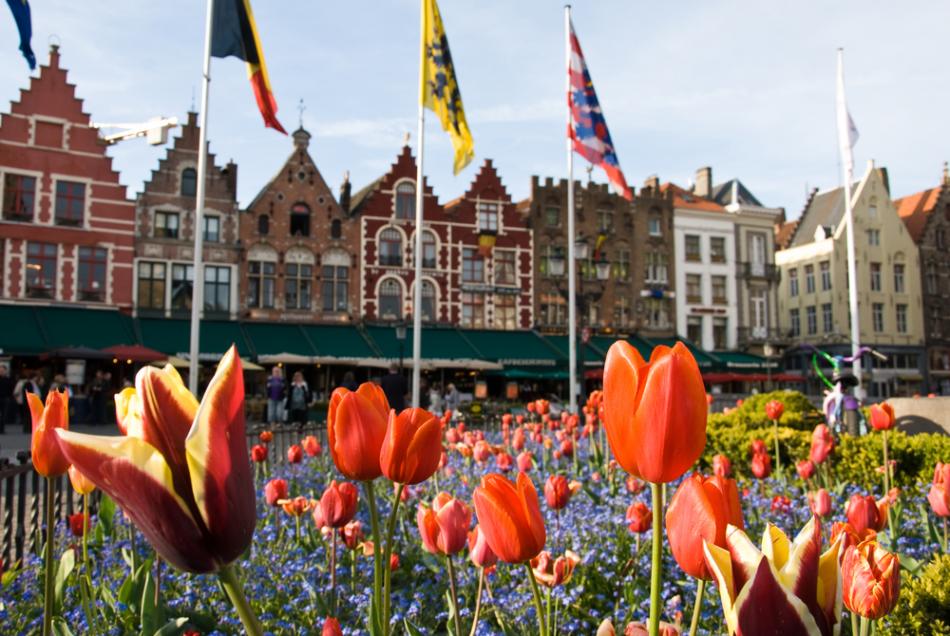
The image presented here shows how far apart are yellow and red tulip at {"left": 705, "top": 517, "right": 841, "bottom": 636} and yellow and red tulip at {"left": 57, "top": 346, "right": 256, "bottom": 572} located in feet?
1.79

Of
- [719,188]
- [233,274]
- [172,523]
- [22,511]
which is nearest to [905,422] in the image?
[22,511]

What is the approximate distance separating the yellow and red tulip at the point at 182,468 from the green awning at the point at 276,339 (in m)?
24.7

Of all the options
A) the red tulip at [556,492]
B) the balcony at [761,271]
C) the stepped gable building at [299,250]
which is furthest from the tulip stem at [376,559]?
the balcony at [761,271]

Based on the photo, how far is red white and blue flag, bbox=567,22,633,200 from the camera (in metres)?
15.1

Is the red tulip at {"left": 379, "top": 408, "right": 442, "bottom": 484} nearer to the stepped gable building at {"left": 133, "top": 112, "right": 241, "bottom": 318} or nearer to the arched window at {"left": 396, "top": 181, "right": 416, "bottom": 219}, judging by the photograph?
the stepped gable building at {"left": 133, "top": 112, "right": 241, "bottom": 318}

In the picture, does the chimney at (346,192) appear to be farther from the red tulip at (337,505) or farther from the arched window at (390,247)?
the red tulip at (337,505)

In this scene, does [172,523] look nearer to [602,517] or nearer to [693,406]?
[693,406]

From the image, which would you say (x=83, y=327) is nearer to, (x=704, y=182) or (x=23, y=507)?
(x=23, y=507)

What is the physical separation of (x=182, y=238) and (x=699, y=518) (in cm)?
2716

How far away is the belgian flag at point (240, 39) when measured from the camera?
36.2 feet

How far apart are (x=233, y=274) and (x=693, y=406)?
27.1m

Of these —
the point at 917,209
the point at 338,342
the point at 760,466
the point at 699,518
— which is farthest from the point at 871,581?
the point at 917,209

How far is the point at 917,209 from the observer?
42.9m

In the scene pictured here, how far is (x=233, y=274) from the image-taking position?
87.8 ft
